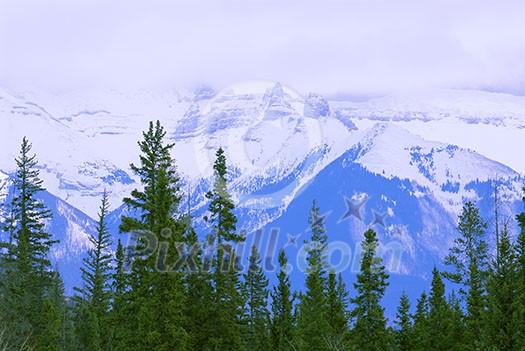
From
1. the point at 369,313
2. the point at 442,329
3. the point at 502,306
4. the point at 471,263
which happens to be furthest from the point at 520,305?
the point at 471,263

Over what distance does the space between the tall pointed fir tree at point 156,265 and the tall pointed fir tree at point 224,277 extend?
340 centimetres

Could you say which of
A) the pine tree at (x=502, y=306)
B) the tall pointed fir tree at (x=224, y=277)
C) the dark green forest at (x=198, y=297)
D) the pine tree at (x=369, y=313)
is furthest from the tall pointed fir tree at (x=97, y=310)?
the pine tree at (x=502, y=306)

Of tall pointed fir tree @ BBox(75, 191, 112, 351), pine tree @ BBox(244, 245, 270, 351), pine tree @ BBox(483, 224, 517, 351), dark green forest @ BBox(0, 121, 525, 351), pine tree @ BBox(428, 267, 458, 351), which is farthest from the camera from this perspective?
pine tree @ BBox(244, 245, 270, 351)

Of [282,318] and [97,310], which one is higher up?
[97,310]

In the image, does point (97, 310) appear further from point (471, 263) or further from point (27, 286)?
point (471, 263)

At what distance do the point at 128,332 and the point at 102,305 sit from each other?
26.2 meters

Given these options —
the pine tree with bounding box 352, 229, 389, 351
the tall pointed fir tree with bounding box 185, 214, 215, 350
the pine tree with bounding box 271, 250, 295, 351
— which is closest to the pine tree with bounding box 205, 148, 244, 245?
the tall pointed fir tree with bounding box 185, 214, 215, 350

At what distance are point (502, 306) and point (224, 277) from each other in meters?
15.2

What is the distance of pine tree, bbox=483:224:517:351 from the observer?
38.3 meters

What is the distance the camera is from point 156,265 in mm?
39406

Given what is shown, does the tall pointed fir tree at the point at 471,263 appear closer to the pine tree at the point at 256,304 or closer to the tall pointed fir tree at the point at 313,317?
the tall pointed fir tree at the point at 313,317

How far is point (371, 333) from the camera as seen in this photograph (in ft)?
165

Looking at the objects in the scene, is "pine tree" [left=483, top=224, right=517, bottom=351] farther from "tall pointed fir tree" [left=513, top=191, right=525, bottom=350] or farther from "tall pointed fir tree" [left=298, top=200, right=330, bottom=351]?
"tall pointed fir tree" [left=298, top=200, right=330, bottom=351]

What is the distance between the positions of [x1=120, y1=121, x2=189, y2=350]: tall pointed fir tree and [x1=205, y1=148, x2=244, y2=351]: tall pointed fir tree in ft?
11.2
